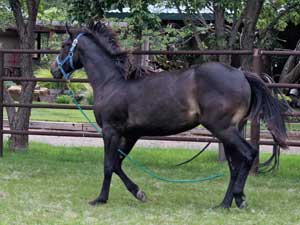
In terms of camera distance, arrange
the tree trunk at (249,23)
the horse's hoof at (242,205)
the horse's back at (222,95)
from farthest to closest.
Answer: the tree trunk at (249,23) → the horse's hoof at (242,205) → the horse's back at (222,95)

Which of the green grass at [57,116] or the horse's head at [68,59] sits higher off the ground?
the horse's head at [68,59]

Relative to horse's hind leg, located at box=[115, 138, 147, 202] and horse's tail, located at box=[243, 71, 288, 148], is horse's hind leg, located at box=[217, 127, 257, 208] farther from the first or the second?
horse's hind leg, located at box=[115, 138, 147, 202]

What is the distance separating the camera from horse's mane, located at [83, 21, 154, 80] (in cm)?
719

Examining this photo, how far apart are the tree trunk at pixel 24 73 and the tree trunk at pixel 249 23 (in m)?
3.64

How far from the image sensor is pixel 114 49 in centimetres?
734

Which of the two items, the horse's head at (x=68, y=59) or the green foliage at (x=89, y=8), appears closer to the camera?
the horse's head at (x=68, y=59)

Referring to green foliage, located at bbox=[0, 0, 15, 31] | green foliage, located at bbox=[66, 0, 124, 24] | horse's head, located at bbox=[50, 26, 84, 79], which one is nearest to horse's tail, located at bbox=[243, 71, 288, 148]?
horse's head, located at bbox=[50, 26, 84, 79]

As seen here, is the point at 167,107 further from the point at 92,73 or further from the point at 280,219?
the point at 280,219

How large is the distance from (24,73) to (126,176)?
4.52 metres

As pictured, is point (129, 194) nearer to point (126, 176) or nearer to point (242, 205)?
point (126, 176)

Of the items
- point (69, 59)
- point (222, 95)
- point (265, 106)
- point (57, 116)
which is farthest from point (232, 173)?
point (57, 116)

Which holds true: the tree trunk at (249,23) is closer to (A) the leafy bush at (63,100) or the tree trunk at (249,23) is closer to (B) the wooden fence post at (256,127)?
(B) the wooden fence post at (256,127)

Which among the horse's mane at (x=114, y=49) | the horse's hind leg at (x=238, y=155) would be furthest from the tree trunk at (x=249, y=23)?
the horse's hind leg at (x=238, y=155)

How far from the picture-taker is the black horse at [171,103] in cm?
655
